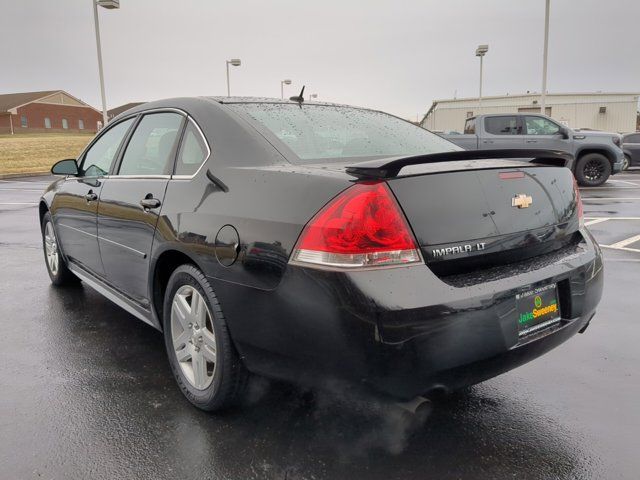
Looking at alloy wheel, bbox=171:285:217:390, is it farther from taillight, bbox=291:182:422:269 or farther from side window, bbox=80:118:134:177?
side window, bbox=80:118:134:177

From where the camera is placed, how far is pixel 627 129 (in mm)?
44500

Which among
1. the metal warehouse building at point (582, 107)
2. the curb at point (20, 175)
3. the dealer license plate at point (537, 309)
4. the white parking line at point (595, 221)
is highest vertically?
the metal warehouse building at point (582, 107)

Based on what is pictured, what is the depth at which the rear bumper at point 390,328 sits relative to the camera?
201cm

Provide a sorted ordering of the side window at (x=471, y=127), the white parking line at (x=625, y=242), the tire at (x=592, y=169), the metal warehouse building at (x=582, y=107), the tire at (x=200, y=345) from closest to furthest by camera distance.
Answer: the tire at (x=200, y=345) → the white parking line at (x=625, y=242) → the side window at (x=471, y=127) → the tire at (x=592, y=169) → the metal warehouse building at (x=582, y=107)

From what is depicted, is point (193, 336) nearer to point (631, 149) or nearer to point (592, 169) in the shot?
point (592, 169)

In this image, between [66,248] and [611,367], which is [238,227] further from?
[66,248]

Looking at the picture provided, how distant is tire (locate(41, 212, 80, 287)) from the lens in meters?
4.93

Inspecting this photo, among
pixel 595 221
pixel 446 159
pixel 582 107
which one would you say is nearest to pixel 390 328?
pixel 446 159

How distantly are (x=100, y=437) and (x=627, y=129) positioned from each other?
50.4 meters

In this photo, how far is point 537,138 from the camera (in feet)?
44.9

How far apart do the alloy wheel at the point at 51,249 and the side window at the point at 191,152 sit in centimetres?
244

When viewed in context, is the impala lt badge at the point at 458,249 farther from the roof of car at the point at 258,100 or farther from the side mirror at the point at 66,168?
the side mirror at the point at 66,168

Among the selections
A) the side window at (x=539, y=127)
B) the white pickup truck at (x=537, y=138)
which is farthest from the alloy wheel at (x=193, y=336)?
the side window at (x=539, y=127)

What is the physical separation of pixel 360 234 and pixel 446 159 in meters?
0.59
